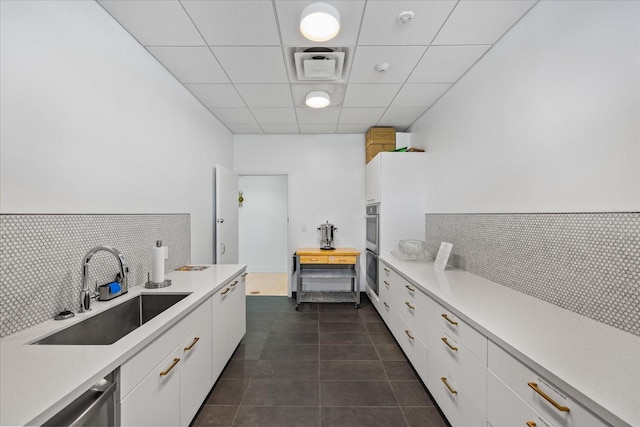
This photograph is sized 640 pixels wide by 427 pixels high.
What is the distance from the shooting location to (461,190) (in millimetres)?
2531

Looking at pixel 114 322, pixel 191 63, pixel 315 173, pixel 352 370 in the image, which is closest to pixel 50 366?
pixel 114 322

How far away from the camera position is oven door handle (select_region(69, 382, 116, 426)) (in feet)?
2.60

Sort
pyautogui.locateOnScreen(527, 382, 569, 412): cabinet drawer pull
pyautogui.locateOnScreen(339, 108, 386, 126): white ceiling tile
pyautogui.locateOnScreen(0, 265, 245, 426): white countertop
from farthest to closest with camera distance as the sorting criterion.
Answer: pyautogui.locateOnScreen(339, 108, 386, 126): white ceiling tile < pyautogui.locateOnScreen(527, 382, 569, 412): cabinet drawer pull < pyautogui.locateOnScreen(0, 265, 245, 426): white countertop

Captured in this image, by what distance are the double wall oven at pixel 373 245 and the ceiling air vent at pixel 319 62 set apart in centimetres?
174

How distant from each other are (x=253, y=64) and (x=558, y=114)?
2.22 m

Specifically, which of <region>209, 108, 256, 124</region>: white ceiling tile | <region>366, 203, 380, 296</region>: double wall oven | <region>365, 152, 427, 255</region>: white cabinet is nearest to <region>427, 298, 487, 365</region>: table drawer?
<region>365, 152, 427, 255</region>: white cabinet

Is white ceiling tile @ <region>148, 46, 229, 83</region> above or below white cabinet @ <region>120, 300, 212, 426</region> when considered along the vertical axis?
above

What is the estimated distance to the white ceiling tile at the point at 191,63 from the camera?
2088 millimetres

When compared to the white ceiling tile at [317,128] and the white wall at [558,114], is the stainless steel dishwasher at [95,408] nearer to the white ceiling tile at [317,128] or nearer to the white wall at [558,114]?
the white wall at [558,114]

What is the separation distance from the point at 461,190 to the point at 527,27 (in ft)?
4.23

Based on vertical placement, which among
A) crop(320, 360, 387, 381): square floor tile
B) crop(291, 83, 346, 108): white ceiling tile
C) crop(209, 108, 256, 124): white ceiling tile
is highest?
crop(209, 108, 256, 124): white ceiling tile

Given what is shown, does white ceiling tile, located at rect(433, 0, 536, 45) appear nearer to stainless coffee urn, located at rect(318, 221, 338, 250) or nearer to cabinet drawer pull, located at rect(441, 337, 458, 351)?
cabinet drawer pull, located at rect(441, 337, 458, 351)

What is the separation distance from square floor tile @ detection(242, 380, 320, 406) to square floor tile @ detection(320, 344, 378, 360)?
0.43m

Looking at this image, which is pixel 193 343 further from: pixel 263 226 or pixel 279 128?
pixel 263 226
